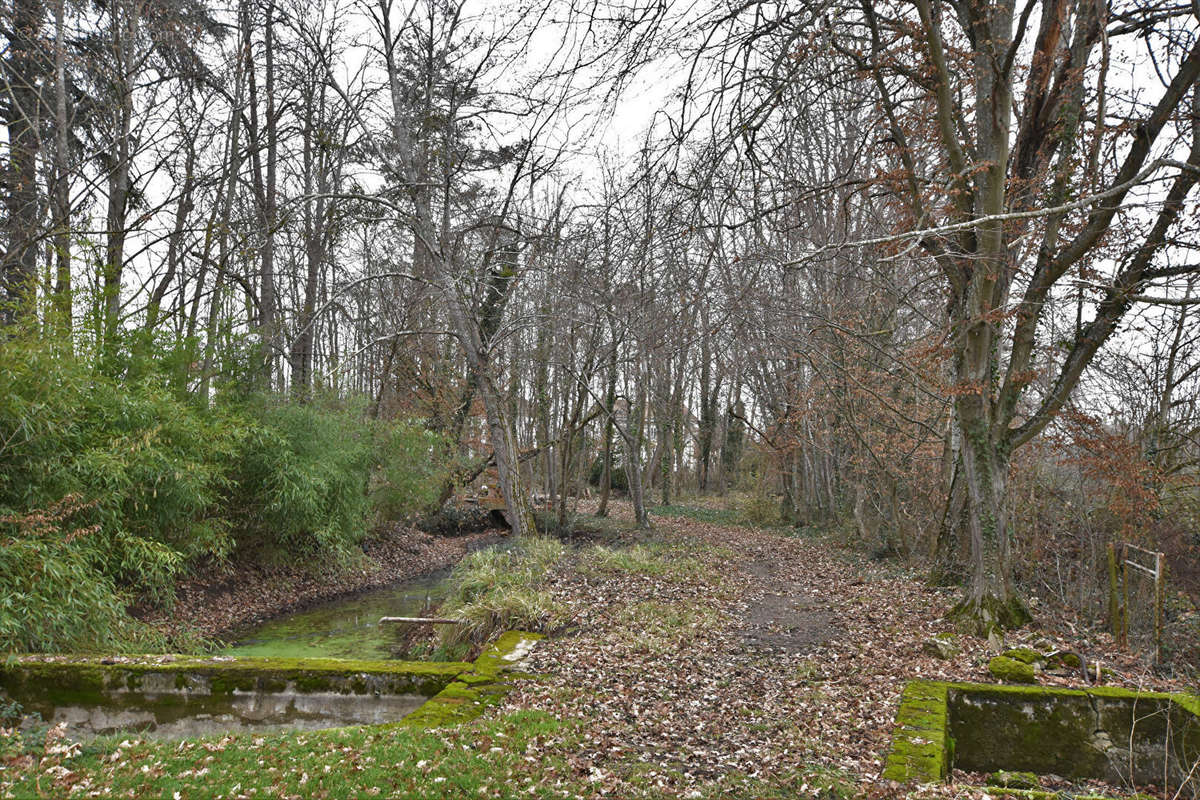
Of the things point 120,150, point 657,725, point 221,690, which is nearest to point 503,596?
point 221,690

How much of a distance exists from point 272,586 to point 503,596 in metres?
A: 4.81

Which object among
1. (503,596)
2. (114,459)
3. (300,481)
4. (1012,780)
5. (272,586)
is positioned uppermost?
(114,459)

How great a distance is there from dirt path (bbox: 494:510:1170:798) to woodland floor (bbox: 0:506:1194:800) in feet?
0.06

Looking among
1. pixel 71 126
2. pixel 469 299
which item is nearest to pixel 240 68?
pixel 71 126

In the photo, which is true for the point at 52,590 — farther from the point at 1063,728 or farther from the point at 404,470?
the point at 1063,728

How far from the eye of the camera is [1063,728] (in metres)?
4.91

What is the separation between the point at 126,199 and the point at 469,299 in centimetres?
510

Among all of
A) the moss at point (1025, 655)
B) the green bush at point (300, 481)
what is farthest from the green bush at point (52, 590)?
the moss at point (1025, 655)

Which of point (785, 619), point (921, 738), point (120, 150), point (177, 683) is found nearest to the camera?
point (921, 738)

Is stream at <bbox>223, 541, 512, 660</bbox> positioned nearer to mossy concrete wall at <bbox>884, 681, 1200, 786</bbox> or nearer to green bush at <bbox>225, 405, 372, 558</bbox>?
green bush at <bbox>225, 405, 372, 558</bbox>

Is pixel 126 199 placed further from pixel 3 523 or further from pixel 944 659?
pixel 944 659

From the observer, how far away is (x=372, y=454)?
1293cm

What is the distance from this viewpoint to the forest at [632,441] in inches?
168

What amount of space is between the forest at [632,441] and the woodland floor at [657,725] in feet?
0.12
